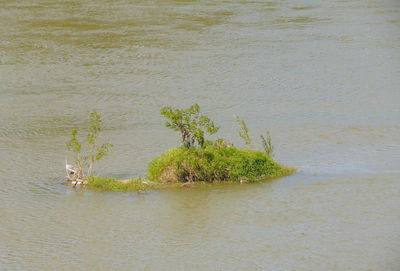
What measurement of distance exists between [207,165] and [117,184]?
3.94 feet

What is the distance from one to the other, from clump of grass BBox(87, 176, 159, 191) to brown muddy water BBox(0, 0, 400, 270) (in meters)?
0.18

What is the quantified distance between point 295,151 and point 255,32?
38.8ft

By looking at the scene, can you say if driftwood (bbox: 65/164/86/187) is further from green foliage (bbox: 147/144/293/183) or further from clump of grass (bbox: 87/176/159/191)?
green foliage (bbox: 147/144/293/183)

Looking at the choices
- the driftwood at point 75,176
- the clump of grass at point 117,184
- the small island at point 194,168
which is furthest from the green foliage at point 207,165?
the driftwood at point 75,176

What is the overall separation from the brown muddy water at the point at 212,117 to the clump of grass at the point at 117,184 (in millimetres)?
182

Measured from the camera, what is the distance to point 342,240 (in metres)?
9.27

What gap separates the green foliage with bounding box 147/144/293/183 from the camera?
429 inches

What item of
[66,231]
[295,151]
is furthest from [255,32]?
[66,231]

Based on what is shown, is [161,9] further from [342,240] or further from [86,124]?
[342,240]

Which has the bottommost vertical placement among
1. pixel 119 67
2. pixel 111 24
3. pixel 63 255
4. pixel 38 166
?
pixel 63 255

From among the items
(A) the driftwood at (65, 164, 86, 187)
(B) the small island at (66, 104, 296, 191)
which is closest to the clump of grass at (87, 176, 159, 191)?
(B) the small island at (66, 104, 296, 191)

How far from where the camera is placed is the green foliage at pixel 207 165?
1091 cm

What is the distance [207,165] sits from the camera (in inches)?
429

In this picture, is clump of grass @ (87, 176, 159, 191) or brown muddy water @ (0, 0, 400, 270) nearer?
brown muddy water @ (0, 0, 400, 270)
